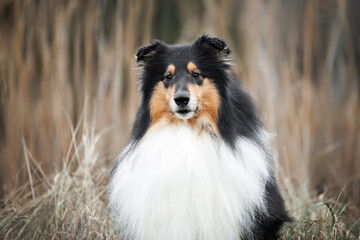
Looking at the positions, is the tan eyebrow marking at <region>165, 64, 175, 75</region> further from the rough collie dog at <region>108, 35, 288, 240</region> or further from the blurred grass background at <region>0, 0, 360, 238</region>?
the blurred grass background at <region>0, 0, 360, 238</region>

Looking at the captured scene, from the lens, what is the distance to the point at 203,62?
9.38 feet

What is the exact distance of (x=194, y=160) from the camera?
271 centimetres

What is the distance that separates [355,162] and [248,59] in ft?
5.45

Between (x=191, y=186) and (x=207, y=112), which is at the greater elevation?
(x=207, y=112)

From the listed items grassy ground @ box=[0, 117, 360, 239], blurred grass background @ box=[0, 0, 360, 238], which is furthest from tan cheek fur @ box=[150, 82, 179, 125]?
blurred grass background @ box=[0, 0, 360, 238]

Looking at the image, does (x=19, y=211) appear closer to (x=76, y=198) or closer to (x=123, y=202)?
(x=76, y=198)

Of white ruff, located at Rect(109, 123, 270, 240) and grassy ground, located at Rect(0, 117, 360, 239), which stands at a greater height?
white ruff, located at Rect(109, 123, 270, 240)

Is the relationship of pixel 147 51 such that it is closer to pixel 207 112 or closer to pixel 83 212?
pixel 207 112

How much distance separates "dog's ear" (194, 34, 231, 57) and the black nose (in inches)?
17.4

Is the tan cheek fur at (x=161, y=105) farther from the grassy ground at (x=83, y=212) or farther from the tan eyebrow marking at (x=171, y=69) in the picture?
the grassy ground at (x=83, y=212)

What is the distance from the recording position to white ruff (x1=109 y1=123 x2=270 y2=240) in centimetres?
266

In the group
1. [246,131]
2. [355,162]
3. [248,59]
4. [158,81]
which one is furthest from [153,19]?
[355,162]

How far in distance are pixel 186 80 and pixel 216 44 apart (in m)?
0.34

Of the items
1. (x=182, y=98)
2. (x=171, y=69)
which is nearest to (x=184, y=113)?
(x=182, y=98)
